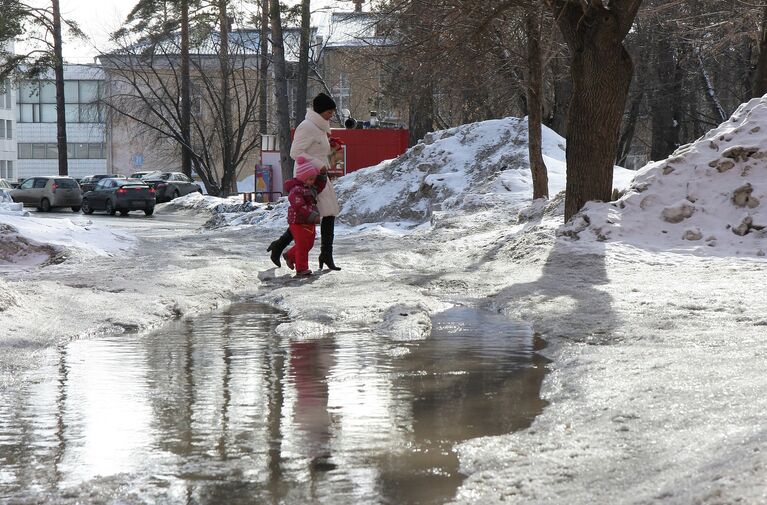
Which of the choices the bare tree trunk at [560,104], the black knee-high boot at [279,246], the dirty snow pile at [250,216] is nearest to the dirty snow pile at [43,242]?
the black knee-high boot at [279,246]

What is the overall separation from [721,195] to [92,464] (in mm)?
9925

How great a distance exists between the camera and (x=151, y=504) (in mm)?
3623

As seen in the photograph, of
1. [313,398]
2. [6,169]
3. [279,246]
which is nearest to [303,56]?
[279,246]

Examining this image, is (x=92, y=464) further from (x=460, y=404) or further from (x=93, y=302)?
(x=93, y=302)

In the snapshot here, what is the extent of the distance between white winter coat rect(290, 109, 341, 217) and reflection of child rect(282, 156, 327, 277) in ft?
0.28

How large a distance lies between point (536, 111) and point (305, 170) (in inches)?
320

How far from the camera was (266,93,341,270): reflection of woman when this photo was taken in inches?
435

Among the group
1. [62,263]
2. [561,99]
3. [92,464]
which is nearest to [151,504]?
[92,464]


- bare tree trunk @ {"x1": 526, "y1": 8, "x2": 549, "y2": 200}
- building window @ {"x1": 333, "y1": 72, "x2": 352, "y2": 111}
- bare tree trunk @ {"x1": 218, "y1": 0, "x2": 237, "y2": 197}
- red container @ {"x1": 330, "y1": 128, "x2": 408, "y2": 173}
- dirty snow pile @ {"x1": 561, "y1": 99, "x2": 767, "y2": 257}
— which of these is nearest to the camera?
dirty snow pile @ {"x1": 561, "y1": 99, "x2": 767, "y2": 257}

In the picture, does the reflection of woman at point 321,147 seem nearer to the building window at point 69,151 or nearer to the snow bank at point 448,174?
the snow bank at point 448,174

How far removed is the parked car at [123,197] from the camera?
4022 cm

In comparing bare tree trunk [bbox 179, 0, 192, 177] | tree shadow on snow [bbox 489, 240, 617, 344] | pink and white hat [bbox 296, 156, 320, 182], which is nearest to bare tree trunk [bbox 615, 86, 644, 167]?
bare tree trunk [bbox 179, 0, 192, 177]

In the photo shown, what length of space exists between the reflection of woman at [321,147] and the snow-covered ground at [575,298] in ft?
1.59

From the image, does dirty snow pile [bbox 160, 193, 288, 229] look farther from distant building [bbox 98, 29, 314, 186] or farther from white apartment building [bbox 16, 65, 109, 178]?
white apartment building [bbox 16, 65, 109, 178]
